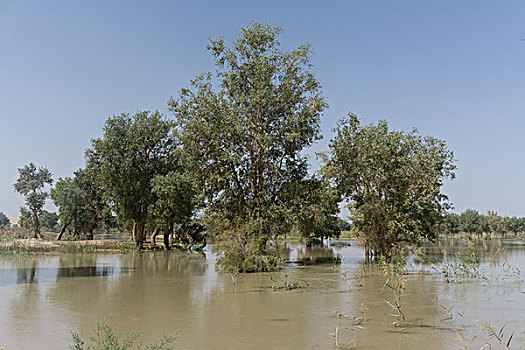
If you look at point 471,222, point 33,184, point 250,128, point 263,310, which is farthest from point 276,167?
point 471,222

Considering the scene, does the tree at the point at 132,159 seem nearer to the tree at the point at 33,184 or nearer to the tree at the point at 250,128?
the tree at the point at 250,128

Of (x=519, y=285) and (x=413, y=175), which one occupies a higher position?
(x=413, y=175)

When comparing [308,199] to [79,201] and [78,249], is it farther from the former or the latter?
[79,201]

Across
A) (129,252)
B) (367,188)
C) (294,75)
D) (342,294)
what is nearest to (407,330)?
(342,294)

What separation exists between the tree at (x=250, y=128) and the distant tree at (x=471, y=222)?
71.8m

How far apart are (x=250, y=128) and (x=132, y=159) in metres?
14.9

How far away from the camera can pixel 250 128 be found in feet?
72.3

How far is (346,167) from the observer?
22.2 m

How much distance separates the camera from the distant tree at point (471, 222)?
8256 cm

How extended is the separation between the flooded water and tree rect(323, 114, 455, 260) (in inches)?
156

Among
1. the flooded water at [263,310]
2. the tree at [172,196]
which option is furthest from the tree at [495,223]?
the flooded water at [263,310]

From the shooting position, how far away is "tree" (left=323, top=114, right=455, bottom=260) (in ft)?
67.8

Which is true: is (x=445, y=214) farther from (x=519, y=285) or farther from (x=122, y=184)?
(x=122, y=184)

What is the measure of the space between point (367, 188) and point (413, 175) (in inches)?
90.3
